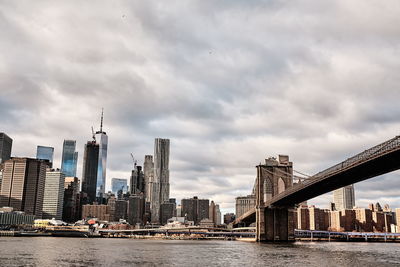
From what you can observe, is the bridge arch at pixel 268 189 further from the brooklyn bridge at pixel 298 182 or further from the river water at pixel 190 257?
the river water at pixel 190 257

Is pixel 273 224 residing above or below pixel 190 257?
above

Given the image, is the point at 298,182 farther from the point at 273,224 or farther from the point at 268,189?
the point at 268,189

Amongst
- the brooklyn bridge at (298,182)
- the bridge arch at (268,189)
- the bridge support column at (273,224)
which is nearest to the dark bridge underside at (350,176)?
the brooklyn bridge at (298,182)

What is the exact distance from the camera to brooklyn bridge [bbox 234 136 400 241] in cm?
5631

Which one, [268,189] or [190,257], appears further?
[268,189]

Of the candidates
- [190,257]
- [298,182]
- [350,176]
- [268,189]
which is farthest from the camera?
[268,189]

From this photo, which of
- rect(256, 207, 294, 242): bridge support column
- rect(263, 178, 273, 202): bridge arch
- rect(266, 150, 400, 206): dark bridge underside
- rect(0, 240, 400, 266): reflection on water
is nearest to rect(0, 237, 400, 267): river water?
rect(0, 240, 400, 266): reflection on water

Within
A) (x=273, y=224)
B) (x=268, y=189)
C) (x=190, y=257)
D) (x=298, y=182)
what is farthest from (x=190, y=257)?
(x=268, y=189)

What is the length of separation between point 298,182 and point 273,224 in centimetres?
1194

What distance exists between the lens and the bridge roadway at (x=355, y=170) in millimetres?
53594

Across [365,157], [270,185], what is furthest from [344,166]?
[270,185]

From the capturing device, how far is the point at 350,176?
67.2 m

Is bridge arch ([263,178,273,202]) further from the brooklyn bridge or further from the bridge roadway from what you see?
the bridge roadway

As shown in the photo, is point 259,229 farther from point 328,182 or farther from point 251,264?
point 251,264
